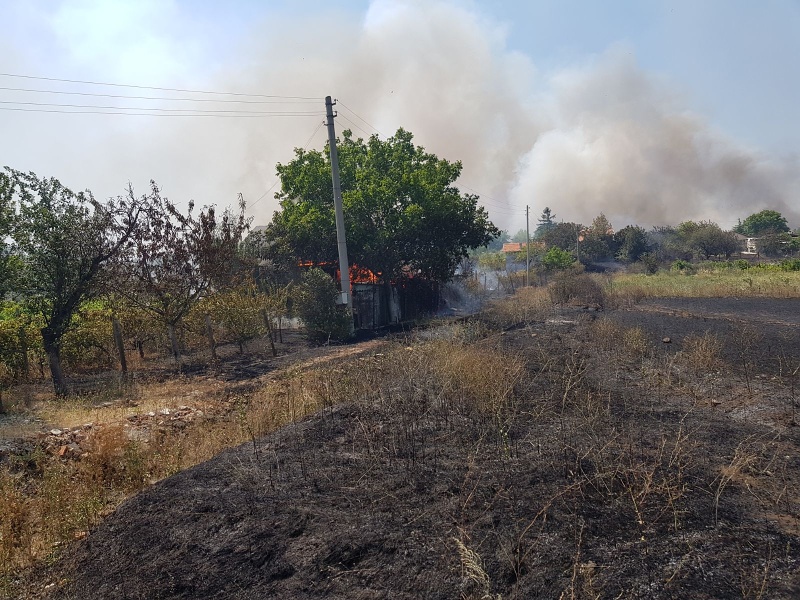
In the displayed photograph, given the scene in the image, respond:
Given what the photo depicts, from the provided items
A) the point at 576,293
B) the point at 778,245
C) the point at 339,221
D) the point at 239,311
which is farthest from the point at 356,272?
the point at 778,245

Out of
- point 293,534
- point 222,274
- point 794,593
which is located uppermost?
point 222,274

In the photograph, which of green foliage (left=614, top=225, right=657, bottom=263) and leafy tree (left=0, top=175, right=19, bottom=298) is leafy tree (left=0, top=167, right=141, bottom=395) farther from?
green foliage (left=614, top=225, right=657, bottom=263)

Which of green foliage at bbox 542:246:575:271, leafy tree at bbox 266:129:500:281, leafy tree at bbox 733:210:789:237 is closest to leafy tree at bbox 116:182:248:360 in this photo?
leafy tree at bbox 266:129:500:281

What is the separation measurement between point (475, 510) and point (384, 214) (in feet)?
56.8

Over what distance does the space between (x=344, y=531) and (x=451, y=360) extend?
189 inches

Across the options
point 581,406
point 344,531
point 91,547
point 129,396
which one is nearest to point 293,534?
point 344,531

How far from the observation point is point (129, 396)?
33.3 feet

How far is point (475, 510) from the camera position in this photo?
13.4 ft

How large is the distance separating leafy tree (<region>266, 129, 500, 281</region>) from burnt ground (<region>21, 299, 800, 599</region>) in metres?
13.8

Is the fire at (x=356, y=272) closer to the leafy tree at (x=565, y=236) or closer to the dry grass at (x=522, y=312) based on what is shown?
the dry grass at (x=522, y=312)

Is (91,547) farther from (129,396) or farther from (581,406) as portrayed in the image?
(129,396)

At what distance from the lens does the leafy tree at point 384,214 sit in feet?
66.5

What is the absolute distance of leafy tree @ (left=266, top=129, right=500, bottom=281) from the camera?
20.3m

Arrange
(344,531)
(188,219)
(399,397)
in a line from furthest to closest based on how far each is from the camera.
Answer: (188,219)
(399,397)
(344,531)
